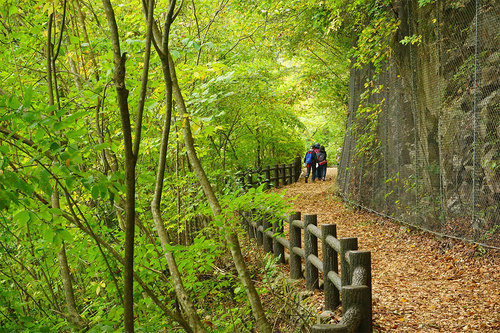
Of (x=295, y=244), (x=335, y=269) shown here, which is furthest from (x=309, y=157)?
(x=335, y=269)

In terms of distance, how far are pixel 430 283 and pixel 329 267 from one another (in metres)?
1.77

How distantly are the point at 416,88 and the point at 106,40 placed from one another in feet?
19.7

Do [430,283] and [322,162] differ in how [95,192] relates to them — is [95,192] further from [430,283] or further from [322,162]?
[322,162]

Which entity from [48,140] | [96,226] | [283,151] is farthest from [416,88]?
[283,151]

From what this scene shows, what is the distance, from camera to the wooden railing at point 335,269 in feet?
11.1

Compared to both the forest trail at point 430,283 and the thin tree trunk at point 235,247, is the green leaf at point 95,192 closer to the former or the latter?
the thin tree trunk at point 235,247

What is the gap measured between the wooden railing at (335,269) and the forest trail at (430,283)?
0.58m

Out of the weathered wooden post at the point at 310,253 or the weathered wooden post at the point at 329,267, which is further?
the weathered wooden post at the point at 310,253

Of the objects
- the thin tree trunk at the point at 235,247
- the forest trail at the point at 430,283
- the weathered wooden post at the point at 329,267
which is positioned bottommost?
the forest trail at the point at 430,283

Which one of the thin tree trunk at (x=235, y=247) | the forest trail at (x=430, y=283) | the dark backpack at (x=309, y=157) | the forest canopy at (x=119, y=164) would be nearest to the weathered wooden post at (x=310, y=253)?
the forest trail at (x=430, y=283)

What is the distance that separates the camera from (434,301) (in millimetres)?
5164

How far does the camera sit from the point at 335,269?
5.05 metres

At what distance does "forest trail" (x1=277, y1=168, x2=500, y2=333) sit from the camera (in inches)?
178

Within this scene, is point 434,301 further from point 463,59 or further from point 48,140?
point 48,140
